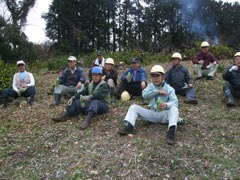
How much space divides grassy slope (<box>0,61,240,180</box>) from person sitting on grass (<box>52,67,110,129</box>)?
196mm

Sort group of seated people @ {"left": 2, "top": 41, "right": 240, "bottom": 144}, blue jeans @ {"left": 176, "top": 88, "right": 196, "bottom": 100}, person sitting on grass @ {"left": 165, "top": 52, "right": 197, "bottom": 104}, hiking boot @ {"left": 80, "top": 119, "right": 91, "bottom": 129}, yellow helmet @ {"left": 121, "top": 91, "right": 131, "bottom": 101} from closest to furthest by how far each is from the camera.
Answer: group of seated people @ {"left": 2, "top": 41, "right": 240, "bottom": 144} → hiking boot @ {"left": 80, "top": 119, "right": 91, "bottom": 129} → blue jeans @ {"left": 176, "top": 88, "right": 196, "bottom": 100} → person sitting on grass @ {"left": 165, "top": 52, "right": 197, "bottom": 104} → yellow helmet @ {"left": 121, "top": 91, "right": 131, "bottom": 101}

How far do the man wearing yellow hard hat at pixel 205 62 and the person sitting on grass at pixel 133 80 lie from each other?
249 centimetres

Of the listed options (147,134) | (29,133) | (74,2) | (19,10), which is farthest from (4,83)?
(74,2)

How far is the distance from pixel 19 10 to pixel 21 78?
20414 millimetres

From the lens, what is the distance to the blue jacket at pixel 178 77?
9.02 meters

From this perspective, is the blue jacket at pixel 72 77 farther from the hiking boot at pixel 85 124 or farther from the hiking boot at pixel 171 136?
the hiking boot at pixel 171 136

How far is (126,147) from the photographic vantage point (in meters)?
6.34

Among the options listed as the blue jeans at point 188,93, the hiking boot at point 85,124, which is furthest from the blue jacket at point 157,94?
the blue jeans at point 188,93

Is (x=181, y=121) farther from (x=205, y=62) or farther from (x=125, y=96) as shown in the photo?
(x=205, y=62)

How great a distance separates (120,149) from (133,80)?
3.26m

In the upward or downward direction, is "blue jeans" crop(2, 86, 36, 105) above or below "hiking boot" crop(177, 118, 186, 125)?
above

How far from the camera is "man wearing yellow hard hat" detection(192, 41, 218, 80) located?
1087 centimetres

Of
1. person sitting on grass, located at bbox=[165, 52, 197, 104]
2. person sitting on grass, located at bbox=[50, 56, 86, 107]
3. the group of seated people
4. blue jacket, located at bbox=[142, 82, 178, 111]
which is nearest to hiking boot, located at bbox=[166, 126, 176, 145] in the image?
the group of seated people

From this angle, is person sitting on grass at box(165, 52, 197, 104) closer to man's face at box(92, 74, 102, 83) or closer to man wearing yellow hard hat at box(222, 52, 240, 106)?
man wearing yellow hard hat at box(222, 52, 240, 106)
